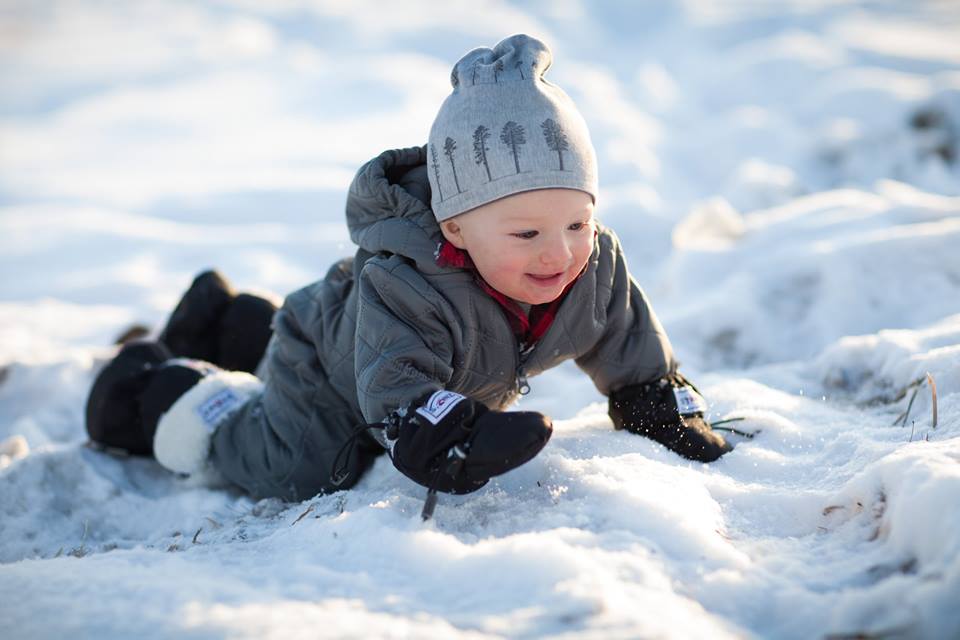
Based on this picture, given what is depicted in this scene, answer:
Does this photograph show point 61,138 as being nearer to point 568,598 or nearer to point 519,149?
point 519,149

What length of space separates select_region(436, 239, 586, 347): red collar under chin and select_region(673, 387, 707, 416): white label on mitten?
38 cm

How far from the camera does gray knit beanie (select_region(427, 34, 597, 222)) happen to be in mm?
1834

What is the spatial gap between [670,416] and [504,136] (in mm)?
812

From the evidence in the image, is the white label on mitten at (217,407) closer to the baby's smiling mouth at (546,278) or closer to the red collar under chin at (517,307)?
the red collar under chin at (517,307)

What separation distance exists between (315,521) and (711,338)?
6.94 ft

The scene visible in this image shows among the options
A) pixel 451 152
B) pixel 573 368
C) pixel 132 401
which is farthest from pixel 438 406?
pixel 573 368

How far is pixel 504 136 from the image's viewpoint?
1837 mm

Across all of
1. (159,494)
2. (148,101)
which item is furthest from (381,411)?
(148,101)

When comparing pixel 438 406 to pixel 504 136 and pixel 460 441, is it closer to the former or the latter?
pixel 460 441

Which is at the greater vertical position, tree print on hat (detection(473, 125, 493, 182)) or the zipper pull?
tree print on hat (detection(473, 125, 493, 182))

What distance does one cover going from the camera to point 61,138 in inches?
314

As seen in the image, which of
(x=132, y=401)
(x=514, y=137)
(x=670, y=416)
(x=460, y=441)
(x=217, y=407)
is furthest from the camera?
(x=132, y=401)

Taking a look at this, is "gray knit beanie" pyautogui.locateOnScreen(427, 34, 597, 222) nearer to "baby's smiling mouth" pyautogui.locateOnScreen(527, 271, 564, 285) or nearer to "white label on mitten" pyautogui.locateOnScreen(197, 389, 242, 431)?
"baby's smiling mouth" pyautogui.locateOnScreen(527, 271, 564, 285)

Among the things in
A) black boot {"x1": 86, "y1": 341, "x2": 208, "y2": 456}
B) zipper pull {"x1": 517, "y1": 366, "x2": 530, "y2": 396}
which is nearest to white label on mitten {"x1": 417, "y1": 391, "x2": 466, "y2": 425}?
zipper pull {"x1": 517, "y1": 366, "x2": 530, "y2": 396}
